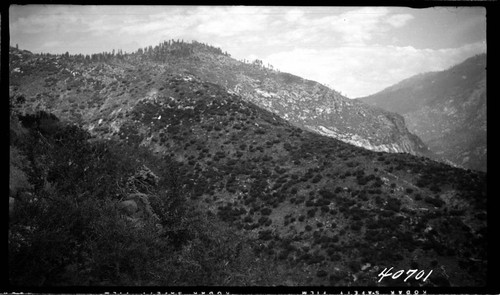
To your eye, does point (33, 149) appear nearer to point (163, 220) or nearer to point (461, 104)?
point (163, 220)

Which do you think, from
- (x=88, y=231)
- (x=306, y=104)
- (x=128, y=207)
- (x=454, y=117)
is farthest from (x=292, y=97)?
(x=454, y=117)

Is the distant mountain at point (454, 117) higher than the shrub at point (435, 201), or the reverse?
the shrub at point (435, 201)

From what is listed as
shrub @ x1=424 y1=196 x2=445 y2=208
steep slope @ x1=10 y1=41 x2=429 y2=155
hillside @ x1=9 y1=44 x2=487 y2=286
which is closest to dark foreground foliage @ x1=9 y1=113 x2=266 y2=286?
hillside @ x1=9 y1=44 x2=487 y2=286

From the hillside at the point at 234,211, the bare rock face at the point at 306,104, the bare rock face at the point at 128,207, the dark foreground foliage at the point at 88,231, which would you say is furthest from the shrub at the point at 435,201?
the bare rock face at the point at 306,104

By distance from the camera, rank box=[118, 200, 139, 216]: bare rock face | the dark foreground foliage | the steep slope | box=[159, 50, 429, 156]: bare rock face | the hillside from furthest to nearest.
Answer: box=[159, 50, 429, 156]: bare rock face < the steep slope < box=[118, 200, 139, 216]: bare rock face < the hillside < the dark foreground foliage

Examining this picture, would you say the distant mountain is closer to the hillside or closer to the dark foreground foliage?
the hillside

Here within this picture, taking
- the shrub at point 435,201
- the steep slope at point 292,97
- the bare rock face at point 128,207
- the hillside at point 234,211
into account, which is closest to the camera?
the hillside at point 234,211

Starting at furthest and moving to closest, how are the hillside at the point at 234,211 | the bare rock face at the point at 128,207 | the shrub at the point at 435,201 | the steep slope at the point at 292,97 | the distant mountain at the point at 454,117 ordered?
1. the distant mountain at the point at 454,117
2. the steep slope at the point at 292,97
3. the shrub at the point at 435,201
4. the bare rock face at the point at 128,207
5. the hillside at the point at 234,211

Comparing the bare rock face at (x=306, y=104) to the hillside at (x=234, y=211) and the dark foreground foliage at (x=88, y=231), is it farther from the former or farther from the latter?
the dark foreground foliage at (x=88, y=231)

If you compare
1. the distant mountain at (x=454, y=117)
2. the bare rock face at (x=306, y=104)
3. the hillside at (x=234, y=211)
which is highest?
the hillside at (x=234, y=211)
